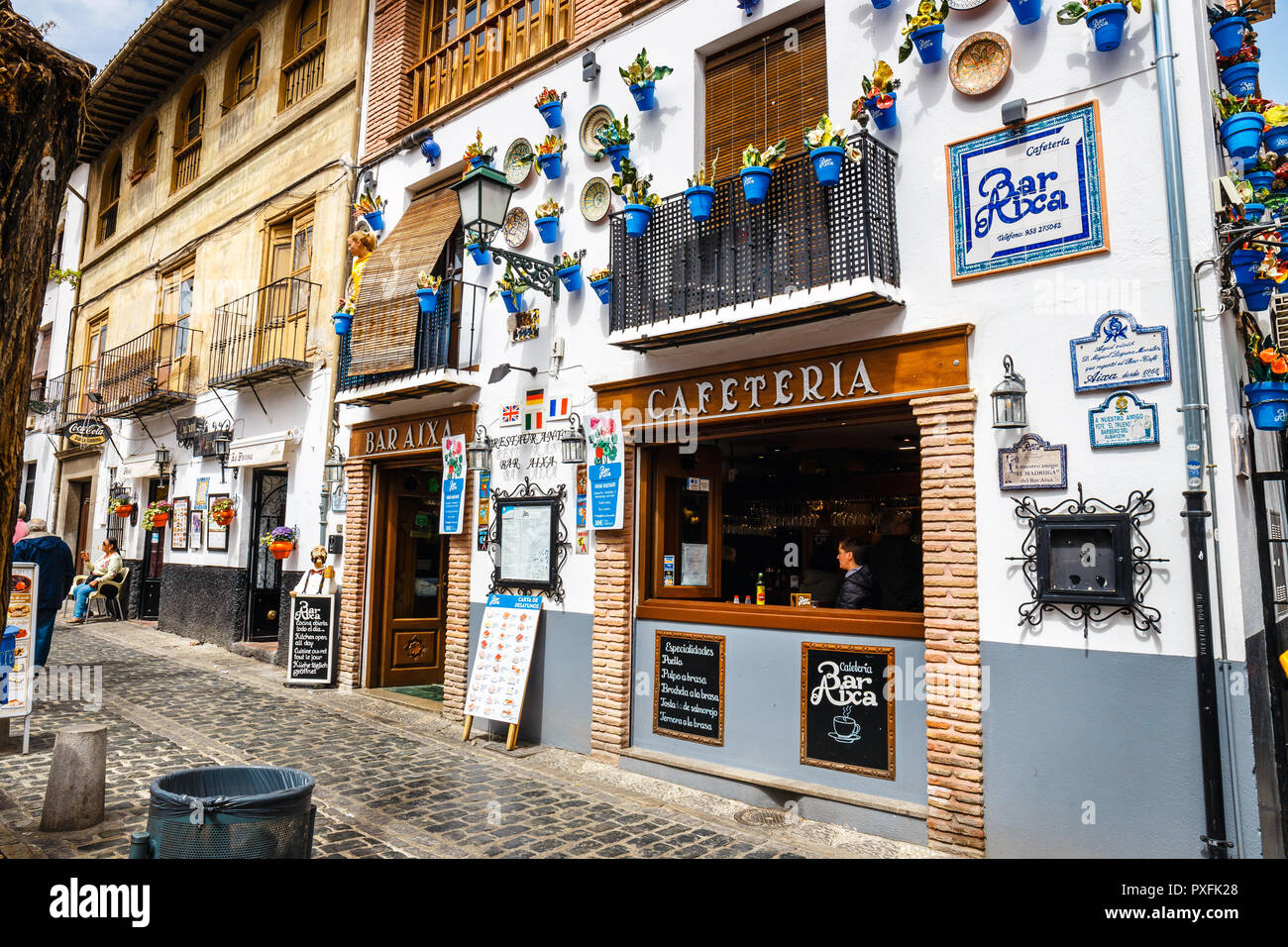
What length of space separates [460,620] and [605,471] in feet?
8.95

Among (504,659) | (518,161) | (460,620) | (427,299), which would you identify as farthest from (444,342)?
(504,659)

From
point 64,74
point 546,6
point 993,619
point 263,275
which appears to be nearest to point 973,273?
point 993,619

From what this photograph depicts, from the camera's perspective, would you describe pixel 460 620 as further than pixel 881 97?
Yes

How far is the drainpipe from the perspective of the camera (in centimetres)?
449

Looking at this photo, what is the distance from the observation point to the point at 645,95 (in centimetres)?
777

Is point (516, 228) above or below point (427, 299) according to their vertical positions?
above

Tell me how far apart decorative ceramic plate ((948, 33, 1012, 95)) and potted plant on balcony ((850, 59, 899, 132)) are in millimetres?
407

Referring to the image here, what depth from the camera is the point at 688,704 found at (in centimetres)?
707

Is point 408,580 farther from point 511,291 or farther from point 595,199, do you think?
point 595,199

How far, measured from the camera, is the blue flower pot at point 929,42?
19.3 feet

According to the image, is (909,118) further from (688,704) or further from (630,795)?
(630,795)

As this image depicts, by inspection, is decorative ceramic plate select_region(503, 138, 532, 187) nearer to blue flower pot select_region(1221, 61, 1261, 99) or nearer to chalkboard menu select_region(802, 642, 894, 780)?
chalkboard menu select_region(802, 642, 894, 780)

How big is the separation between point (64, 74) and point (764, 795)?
5928mm

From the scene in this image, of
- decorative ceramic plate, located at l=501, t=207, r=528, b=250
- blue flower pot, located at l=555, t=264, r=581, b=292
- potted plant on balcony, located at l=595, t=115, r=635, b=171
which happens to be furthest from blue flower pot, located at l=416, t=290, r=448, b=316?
potted plant on balcony, located at l=595, t=115, r=635, b=171
